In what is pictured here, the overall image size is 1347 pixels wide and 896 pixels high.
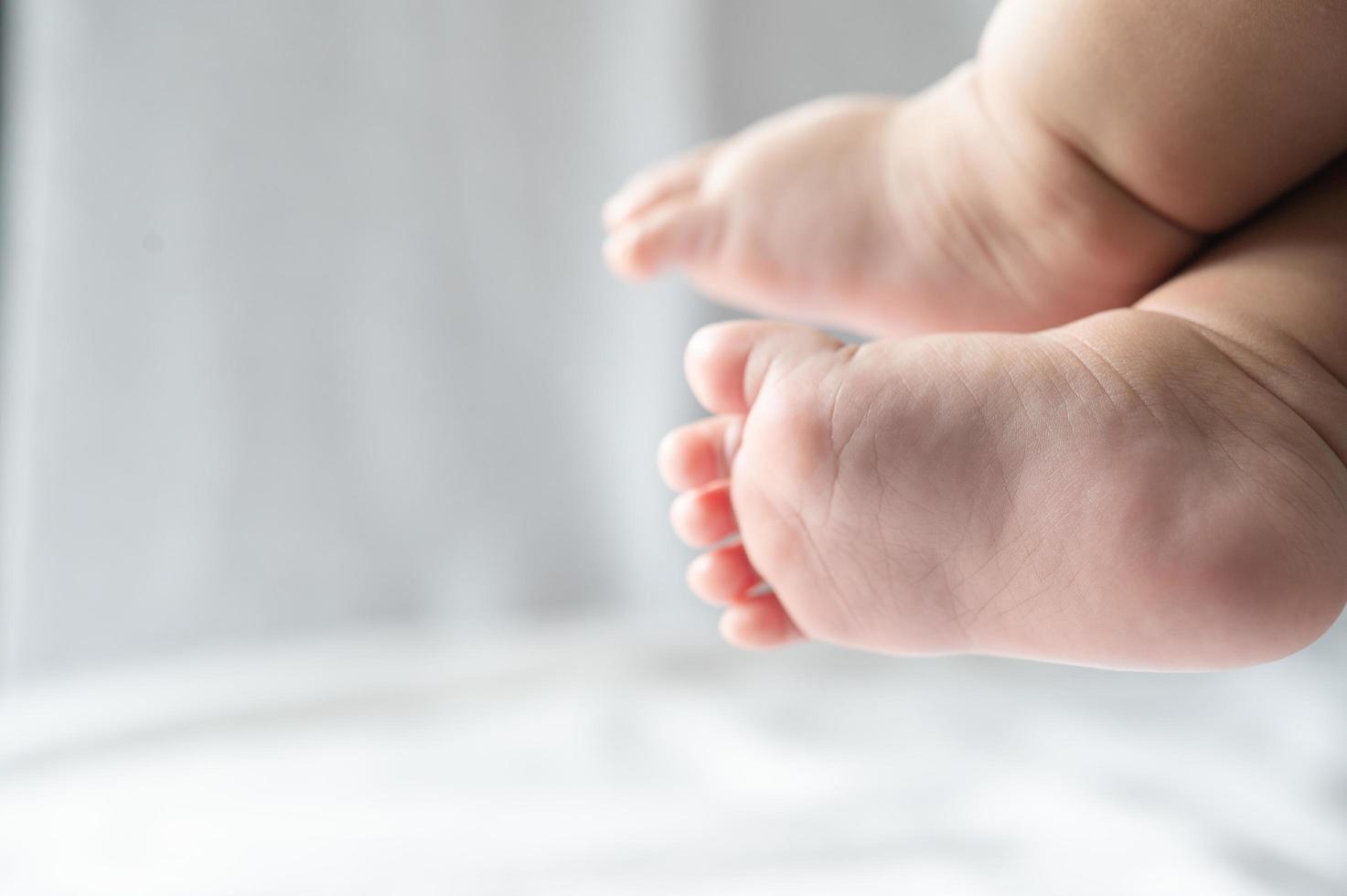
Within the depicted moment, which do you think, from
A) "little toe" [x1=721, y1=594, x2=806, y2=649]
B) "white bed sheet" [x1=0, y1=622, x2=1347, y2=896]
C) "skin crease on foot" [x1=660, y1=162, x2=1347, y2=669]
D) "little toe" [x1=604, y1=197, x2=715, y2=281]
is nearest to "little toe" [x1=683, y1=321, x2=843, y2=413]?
"skin crease on foot" [x1=660, y1=162, x2=1347, y2=669]

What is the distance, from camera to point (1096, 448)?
1.75 ft

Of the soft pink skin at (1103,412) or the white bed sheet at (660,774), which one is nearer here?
the soft pink skin at (1103,412)

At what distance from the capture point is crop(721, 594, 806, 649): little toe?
67cm

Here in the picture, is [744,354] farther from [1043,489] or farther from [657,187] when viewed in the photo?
[657,187]

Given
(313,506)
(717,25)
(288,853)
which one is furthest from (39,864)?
(717,25)

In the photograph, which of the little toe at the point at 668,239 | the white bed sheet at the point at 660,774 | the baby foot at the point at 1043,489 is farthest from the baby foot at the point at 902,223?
the white bed sheet at the point at 660,774

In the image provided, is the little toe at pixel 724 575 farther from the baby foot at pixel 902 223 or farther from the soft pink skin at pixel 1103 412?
the baby foot at pixel 902 223

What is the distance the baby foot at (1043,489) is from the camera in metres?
0.51

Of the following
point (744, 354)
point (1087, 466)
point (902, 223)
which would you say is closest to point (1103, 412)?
point (1087, 466)

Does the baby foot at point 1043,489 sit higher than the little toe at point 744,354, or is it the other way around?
the little toe at point 744,354

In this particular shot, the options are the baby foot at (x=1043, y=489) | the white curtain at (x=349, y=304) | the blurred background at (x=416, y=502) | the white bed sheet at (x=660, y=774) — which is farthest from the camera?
the white curtain at (x=349, y=304)

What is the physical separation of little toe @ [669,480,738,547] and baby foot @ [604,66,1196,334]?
20cm

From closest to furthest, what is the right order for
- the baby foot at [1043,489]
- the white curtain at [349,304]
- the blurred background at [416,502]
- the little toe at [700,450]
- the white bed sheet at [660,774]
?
the baby foot at [1043,489] < the little toe at [700,450] < the white bed sheet at [660,774] < the blurred background at [416,502] < the white curtain at [349,304]

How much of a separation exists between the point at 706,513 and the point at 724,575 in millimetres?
33
